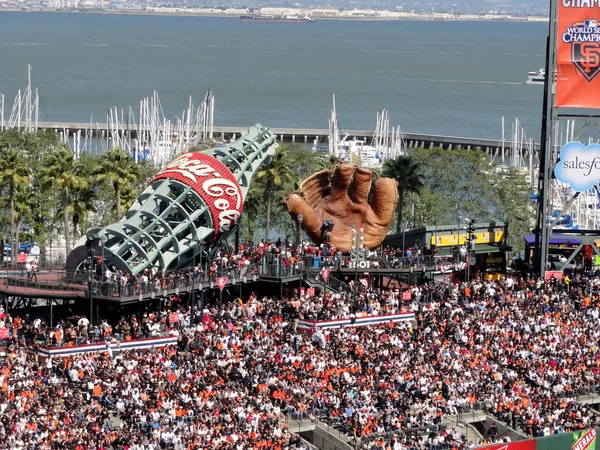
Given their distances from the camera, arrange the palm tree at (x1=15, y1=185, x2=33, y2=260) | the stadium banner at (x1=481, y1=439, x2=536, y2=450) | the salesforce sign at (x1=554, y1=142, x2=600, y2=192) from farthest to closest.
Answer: the palm tree at (x1=15, y1=185, x2=33, y2=260) → the salesforce sign at (x1=554, y1=142, x2=600, y2=192) → the stadium banner at (x1=481, y1=439, x2=536, y2=450)

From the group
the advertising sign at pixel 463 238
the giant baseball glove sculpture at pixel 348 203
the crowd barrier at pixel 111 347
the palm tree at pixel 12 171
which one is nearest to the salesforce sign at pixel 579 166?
the advertising sign at pixel 463 238

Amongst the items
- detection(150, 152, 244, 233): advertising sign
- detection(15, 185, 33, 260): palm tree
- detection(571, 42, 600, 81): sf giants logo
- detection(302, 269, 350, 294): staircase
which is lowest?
detection(302, 269, 350, 294): staircase

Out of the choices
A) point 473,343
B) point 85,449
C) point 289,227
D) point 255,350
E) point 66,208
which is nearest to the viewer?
point 85,449

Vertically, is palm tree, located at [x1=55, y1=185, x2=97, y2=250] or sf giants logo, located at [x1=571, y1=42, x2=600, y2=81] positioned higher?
sf giants logo, located at [x1=571, y1=42, x2=600, y2=81]

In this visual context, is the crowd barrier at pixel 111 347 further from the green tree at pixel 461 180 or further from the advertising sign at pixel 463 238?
the green tree at pixel 461 180

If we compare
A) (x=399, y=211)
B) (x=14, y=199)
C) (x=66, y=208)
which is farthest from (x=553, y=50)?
(x=14, y=199)

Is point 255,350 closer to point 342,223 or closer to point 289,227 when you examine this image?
point 342,223

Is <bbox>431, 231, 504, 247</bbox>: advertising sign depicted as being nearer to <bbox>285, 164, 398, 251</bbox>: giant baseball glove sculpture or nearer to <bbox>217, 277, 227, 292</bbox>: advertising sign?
<bbox>285, 164, 398, 251</bbox>: giant baseball glove sculpture

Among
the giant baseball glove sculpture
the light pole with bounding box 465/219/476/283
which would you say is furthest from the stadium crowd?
the giant baseball glove sculpture
